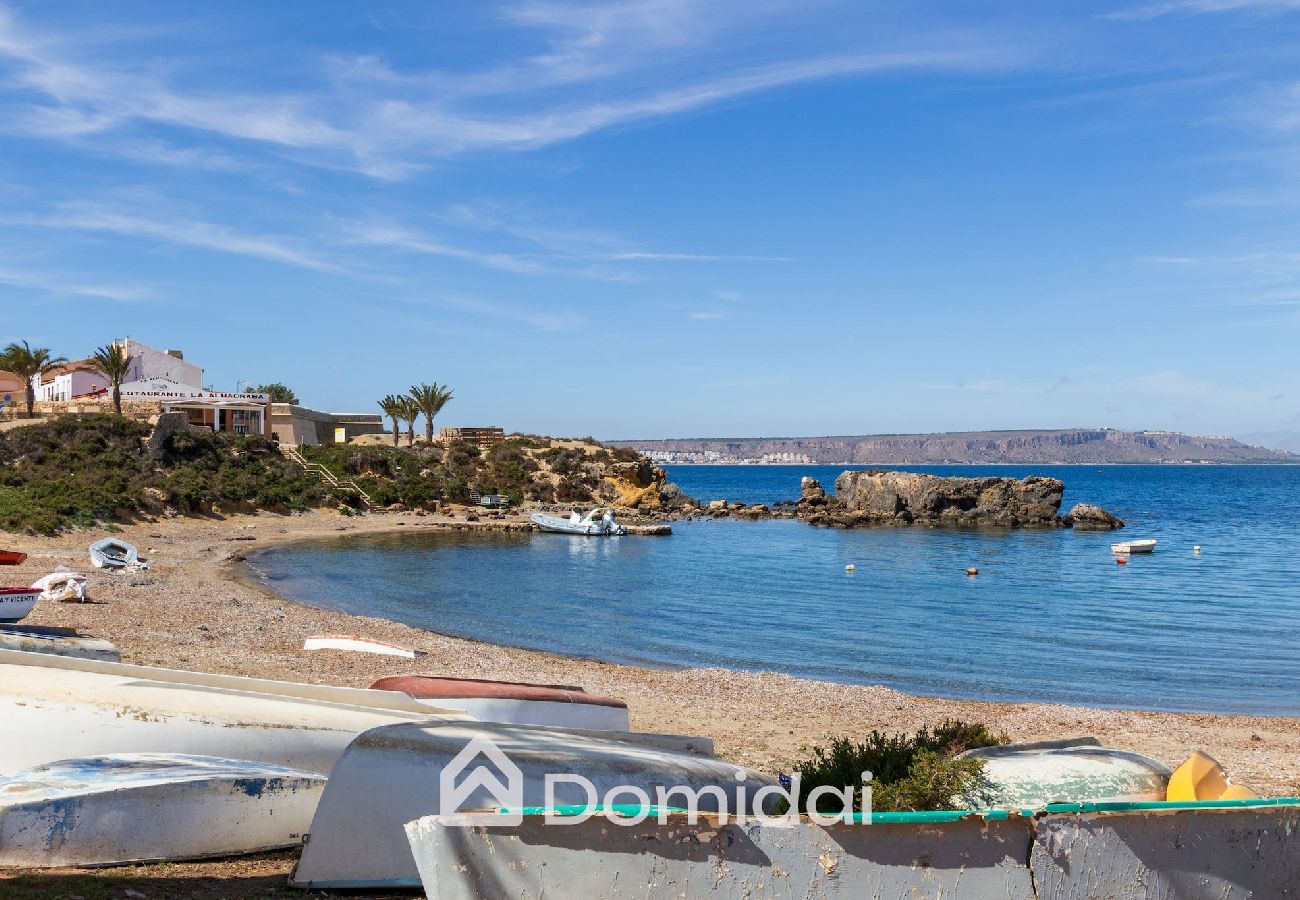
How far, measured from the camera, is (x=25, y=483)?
3812 cm

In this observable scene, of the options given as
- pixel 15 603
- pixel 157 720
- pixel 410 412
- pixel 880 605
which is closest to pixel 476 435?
pixel 410 412

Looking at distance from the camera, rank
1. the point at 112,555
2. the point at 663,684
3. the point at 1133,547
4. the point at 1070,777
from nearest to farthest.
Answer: the point at 1070,777
the point at 663,684
the point at 112,555
the point at 1133,547

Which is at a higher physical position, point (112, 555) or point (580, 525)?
point (112, 555)

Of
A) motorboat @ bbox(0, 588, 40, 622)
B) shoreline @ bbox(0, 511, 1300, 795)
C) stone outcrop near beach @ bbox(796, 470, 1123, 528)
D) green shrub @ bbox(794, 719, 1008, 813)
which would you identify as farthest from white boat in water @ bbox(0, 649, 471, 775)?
stone outcrop near beach @ bbox(796, 470, 1123, 528)

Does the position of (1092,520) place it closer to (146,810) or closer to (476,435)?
(476,435)

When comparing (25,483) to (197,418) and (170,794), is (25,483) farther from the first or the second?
(170,794)

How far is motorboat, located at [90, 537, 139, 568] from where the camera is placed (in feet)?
86.2

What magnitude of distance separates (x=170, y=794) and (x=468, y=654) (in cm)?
1186

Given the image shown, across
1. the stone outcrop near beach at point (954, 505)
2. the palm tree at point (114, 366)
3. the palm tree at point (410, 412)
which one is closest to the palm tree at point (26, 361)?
the palm tree at point (114, 366)

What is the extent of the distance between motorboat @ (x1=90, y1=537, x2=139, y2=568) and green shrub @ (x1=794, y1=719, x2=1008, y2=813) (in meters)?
24.9

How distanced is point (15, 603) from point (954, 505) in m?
58.4

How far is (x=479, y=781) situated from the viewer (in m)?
5.91

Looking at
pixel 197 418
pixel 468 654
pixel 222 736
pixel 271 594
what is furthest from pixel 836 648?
pixel 197 418

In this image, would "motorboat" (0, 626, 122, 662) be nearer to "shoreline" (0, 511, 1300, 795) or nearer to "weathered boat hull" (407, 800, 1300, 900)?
"shoreline" (0, 511, 1300, 795)
